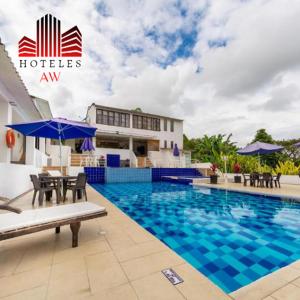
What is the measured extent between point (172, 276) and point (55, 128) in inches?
236

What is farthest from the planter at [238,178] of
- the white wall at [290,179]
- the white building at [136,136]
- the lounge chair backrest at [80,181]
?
the lounge chair backrest at [80,181]

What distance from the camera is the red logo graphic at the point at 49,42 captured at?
837 centimetres

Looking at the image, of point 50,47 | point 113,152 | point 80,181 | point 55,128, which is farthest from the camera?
point 113,152

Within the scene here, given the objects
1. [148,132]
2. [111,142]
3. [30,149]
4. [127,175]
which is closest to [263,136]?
[148,132]

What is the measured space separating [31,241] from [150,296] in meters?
2.63

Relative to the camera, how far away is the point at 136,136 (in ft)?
72.0

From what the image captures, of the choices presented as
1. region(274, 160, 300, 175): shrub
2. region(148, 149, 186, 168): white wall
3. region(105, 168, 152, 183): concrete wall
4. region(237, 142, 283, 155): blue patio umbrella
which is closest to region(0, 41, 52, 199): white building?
region(105, 168, 152, 183): concrete wall

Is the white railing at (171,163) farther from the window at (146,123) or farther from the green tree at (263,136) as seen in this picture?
the green tree at (263,136)

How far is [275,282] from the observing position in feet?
6.92

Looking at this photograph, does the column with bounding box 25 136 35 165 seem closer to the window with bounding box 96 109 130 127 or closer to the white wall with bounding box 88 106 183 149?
the white wall with bounding box 88 106 183 149

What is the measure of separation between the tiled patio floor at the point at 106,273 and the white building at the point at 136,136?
1666cm

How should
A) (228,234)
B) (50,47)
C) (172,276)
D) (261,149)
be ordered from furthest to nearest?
(261,149)
(50,47)
(228,234)
(172,276)

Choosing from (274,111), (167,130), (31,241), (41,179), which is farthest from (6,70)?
(274,111)

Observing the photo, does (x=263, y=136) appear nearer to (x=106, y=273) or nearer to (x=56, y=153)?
(x=56, y=153)
